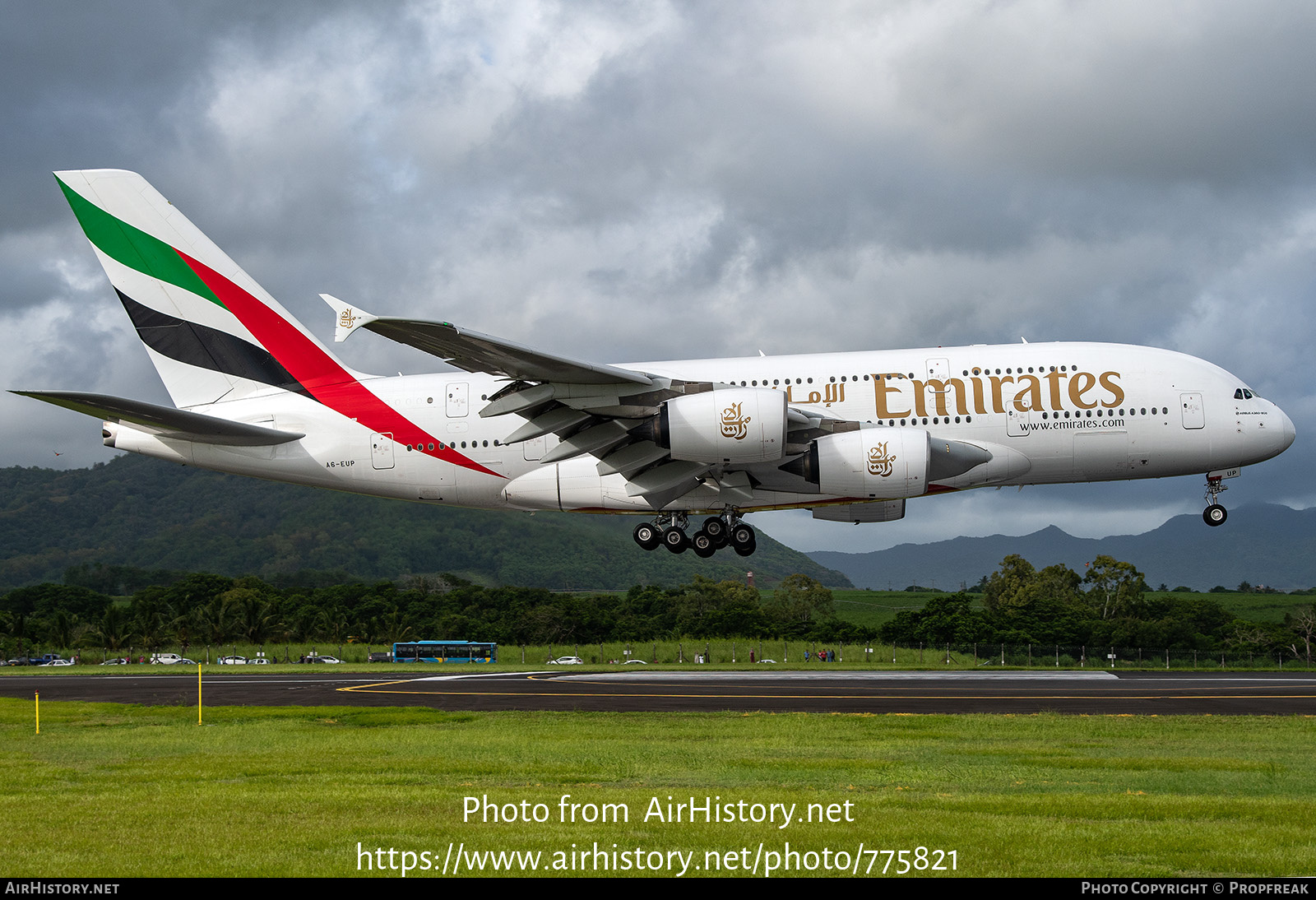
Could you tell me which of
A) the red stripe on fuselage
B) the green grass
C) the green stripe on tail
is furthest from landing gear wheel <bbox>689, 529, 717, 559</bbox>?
the green stripe on tail

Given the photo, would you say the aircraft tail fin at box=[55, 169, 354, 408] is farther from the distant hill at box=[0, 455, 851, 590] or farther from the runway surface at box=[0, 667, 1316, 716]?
the distant hill at box=[0, 455, 851, 590]

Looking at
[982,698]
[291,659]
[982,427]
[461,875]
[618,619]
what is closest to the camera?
[461,875]

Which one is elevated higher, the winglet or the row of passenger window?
the winglet

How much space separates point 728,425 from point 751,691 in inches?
501

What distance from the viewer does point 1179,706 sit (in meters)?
30.5

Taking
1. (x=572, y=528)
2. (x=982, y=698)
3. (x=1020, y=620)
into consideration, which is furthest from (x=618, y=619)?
(x=982, y=698)

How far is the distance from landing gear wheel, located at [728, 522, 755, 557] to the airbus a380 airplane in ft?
0.19

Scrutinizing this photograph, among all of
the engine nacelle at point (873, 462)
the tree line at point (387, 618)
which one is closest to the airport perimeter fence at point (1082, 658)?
the tree line at point (387, 618)

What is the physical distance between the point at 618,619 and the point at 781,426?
208 ft

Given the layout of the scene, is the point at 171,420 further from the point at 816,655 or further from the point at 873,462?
the point at 816,655

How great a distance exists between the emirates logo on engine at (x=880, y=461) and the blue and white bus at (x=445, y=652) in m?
50.1

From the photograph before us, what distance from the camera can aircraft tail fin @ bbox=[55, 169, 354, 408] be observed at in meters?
33.4

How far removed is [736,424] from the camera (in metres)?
26.5
